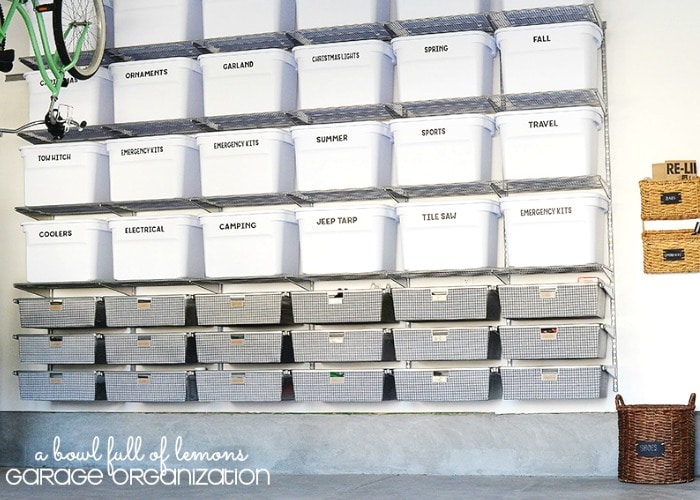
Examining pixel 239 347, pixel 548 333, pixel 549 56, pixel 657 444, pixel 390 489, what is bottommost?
pixel 390 489

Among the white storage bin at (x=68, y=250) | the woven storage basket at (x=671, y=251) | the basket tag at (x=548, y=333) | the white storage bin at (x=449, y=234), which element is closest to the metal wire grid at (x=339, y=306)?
the white storage bin at (x=449, y=234)

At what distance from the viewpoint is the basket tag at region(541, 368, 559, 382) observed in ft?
18.9

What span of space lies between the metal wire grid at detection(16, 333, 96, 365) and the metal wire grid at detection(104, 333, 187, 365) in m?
0.11

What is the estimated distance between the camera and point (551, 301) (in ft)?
18.8

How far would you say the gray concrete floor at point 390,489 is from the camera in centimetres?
535

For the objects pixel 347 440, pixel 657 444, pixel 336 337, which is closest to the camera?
pixel 657 444

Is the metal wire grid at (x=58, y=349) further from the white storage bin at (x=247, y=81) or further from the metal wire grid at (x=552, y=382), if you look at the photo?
the metal wire grid at (x=552, y=382)

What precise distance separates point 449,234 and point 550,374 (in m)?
0.91

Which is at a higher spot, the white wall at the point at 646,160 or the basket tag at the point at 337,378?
the white wall at the point at 646,160

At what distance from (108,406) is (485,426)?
2.34 metres

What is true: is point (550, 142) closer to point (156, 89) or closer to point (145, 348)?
point (156, 89)

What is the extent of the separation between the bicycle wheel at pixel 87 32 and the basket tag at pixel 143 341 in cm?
153

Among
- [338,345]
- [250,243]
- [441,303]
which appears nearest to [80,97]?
[250,243]

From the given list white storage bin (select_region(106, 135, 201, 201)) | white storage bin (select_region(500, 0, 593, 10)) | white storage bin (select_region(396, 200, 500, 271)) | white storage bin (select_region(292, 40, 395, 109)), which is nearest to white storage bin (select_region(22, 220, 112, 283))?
white storage bin (select_region(106, 135, 201, 201))
